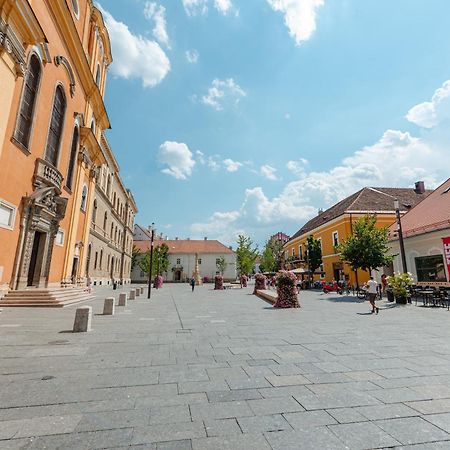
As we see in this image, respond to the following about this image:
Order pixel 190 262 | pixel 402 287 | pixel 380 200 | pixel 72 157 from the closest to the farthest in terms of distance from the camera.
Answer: pixel 402 287 < pixel 72 157 < pixel 380 200 < pixel 190 262

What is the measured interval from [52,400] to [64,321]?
23.0 ft

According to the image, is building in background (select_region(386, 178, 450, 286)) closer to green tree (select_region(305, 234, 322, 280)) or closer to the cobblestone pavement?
the cobblestone pavement

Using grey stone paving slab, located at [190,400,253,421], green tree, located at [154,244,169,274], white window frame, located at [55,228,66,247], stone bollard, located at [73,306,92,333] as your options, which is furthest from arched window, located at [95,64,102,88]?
green tree, located at [154,244,169,274]

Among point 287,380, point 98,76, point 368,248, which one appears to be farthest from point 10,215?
point 368,248

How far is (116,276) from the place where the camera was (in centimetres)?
4347

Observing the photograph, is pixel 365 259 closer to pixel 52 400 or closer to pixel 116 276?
pixel 52 400

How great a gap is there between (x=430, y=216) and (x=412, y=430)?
23.3 metres

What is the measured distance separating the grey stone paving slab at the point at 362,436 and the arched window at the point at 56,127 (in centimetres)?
1827

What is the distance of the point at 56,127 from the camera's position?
56.6 feet

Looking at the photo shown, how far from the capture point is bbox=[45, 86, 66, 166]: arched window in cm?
1650

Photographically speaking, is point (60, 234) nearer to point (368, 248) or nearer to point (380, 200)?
point (368, 248)

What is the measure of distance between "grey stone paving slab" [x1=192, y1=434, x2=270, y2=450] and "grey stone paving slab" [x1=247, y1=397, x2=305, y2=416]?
552mm

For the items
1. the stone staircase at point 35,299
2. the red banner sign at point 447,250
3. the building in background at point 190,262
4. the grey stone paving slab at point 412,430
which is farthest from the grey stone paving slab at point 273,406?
the building in background at point 190,262

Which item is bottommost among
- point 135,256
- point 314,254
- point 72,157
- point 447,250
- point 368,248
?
point 447,250
